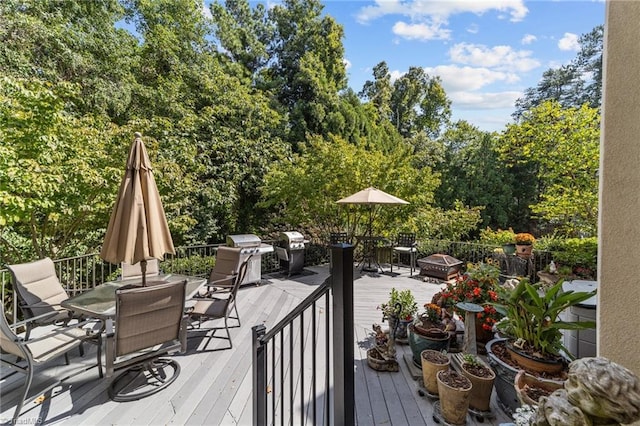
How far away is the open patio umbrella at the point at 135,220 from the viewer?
2920 millimetres

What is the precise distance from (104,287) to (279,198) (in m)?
5.81

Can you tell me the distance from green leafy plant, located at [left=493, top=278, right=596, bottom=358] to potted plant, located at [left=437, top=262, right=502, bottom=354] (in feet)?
2.88

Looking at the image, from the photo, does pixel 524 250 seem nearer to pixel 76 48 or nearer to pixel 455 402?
pixel 455 402

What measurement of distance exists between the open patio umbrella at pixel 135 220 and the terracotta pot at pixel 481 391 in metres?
3.12

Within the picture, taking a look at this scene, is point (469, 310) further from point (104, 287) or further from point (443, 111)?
point (443, 111)

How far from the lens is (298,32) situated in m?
13.6

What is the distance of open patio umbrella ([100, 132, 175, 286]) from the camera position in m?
2.92

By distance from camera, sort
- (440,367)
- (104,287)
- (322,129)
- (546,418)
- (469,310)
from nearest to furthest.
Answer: (546,418) < (440,367) < (469,310) < (104,287) < (322,129)

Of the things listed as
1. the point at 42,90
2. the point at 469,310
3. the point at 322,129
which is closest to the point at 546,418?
the point at 469,310

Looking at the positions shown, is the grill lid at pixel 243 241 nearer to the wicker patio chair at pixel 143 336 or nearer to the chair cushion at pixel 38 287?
the chair cushion at pixel 38 287

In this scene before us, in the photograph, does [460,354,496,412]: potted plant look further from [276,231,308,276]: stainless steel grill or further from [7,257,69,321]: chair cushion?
[276,231,308,276]: stainless steel grill

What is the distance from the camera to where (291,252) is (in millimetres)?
7176

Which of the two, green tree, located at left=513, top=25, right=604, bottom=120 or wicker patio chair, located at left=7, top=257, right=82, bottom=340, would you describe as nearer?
wicker patio chair, located at left=7, top=257, right=82, bottom=340

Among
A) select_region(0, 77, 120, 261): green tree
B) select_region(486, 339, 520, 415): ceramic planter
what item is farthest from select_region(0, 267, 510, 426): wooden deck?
select_region(0, 77, 120, 261): green tree
